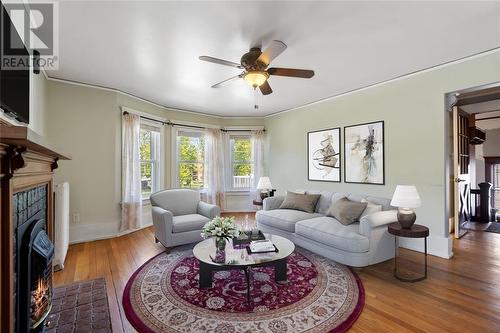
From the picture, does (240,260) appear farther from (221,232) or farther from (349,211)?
(349,211)

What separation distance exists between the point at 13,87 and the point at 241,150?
5.05 m

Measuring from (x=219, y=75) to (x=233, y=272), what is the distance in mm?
2705

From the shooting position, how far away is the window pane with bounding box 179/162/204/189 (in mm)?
5801

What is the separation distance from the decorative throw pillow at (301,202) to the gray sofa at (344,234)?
0.53 ft

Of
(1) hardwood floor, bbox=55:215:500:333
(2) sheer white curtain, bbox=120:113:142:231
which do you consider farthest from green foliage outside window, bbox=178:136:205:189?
(1) hardwood floor, bbox=55:215:500:333

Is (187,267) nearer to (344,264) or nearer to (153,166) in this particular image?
(344,264)

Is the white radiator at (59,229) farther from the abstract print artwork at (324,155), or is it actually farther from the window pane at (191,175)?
the abstract print artwork at (324,155)

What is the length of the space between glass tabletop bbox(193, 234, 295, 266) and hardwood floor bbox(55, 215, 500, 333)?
806mm

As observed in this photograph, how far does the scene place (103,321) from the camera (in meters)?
1.99

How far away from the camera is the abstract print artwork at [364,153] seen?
4016mm

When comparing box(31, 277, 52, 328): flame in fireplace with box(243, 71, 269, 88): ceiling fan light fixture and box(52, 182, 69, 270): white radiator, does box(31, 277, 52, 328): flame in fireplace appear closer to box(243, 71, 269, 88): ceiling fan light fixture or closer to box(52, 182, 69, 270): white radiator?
box(52, 182, 69, 270): white radiator

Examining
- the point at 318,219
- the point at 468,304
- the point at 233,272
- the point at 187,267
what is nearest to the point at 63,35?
the point at 187,267

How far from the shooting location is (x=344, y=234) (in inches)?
113

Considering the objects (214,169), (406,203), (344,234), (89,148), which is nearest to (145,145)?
(89,148)
